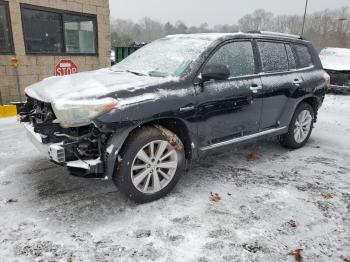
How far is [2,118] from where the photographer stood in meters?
7.27

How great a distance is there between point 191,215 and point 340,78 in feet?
38.3

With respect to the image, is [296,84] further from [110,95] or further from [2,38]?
[2,38]

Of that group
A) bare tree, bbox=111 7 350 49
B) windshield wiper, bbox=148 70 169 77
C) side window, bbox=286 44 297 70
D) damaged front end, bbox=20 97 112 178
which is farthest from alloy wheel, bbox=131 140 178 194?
bare tree, bbox=111 7 350 49

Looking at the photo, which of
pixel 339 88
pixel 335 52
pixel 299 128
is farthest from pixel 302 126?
pixel 335 52

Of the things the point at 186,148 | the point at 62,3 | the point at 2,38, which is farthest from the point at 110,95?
the point at 62,3

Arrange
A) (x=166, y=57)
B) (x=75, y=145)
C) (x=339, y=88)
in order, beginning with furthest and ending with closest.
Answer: (x=339, y=88)
(x=166, y=57)
(x=75, y=145)

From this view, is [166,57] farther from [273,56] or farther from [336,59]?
[336,59]

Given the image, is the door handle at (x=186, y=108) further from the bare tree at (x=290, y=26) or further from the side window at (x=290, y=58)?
the bare tree at (x=290, y=26)

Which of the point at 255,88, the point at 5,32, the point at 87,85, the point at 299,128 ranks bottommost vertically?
the point at 299,128

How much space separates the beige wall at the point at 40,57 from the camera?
28.0 ft

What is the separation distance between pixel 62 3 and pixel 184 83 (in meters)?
7.31

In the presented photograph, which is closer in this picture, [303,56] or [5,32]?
[303,56]

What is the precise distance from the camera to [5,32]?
8.46 metres

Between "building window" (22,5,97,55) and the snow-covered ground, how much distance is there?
17.1ft
